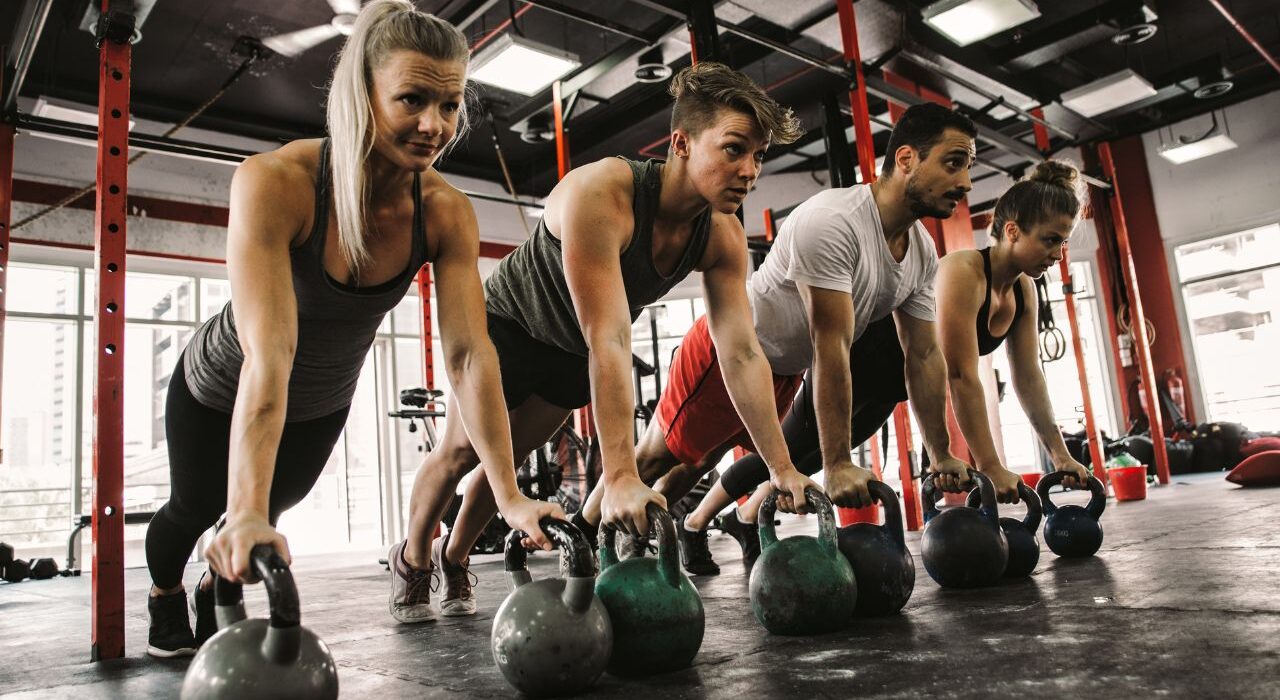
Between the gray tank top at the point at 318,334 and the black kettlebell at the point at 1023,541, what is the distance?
1687 millimetres

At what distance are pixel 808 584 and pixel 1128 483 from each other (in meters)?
4.75

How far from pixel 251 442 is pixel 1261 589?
76.2 inches

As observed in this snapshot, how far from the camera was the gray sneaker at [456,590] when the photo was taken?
7.89 feet

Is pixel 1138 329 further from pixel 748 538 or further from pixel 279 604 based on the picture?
pixel 279 604

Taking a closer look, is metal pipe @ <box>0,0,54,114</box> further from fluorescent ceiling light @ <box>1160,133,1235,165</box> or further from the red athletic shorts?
fluorescent ceiling light @ <box>1160,133,1235,165</box>

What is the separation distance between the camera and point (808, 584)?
1675mm

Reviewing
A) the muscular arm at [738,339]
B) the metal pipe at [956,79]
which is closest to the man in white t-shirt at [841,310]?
the muscular arm at [738,339]

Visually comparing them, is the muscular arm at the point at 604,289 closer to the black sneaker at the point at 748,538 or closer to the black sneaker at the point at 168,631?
the black sneaker at the point at 168,631

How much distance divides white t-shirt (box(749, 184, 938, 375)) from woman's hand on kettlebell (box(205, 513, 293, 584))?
63.5 inches

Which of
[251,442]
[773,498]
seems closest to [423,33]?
[251,442]

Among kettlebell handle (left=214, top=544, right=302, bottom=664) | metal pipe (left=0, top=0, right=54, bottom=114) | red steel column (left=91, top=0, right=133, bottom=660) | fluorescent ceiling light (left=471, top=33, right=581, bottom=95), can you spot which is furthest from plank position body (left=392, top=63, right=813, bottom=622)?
fluorescent ceiling light (left=471, top=33, right=581, bottom=95)

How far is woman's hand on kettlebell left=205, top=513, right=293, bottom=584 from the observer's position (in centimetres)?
107

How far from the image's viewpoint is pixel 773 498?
184 cm

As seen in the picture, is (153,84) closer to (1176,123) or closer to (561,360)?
(561,360)
